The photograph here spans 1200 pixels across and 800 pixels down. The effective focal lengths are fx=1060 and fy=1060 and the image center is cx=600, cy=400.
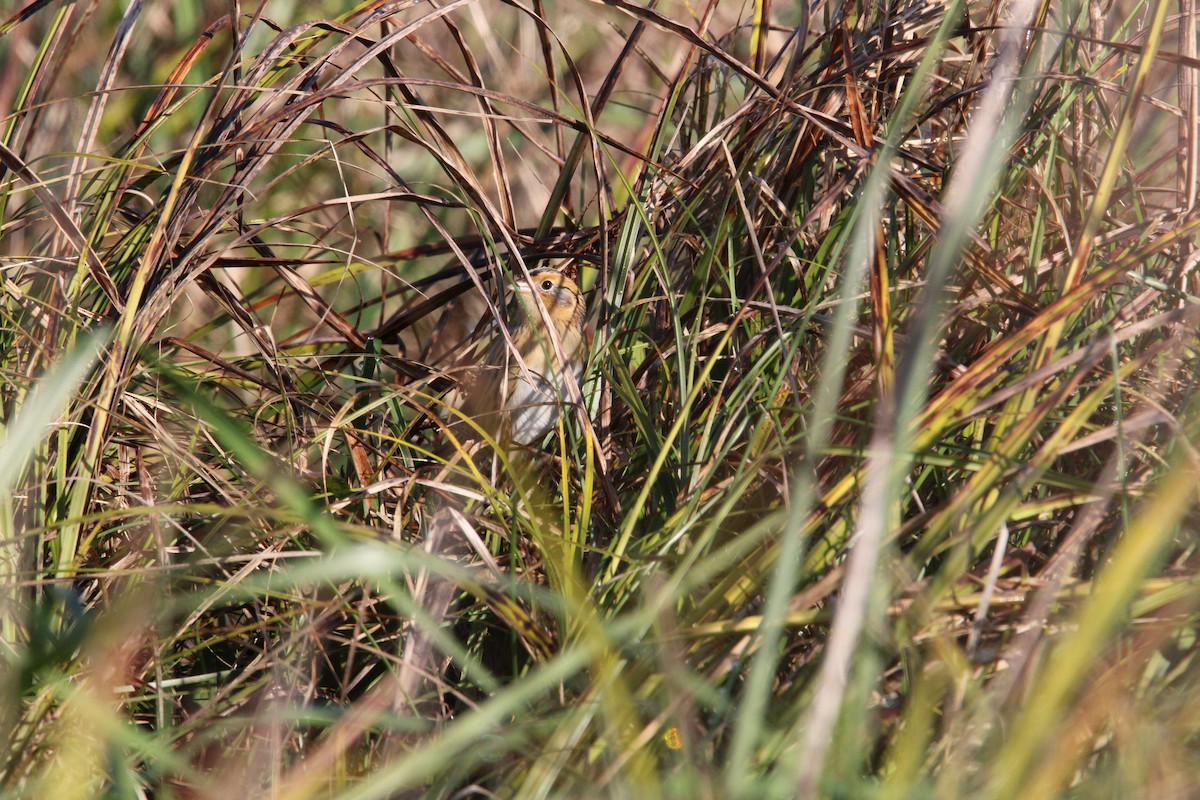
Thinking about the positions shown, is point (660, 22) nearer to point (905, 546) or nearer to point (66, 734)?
point (905, 546)

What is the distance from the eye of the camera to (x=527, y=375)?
2088 mm

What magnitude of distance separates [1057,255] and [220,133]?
5.30ft

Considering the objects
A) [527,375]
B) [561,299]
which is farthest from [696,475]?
[561,299]

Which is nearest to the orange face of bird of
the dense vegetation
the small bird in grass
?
the small bird in grass

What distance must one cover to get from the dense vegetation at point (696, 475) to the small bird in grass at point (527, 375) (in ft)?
0.28

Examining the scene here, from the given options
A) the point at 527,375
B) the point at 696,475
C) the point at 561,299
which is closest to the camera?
the point at 696,475

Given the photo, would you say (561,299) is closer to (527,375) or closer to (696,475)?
(527,375)

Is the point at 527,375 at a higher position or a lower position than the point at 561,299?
higher

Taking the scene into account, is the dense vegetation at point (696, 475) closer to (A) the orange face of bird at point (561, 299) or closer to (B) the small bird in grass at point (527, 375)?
(B) the small bird in grass at point (527, 375)

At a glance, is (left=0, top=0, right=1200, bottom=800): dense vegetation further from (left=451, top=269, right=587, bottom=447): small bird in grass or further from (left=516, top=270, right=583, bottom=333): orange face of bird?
(left=516, top=270, right=583, bottom=333): orange face of bird

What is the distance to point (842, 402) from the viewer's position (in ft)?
6.24

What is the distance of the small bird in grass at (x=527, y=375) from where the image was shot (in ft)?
6.79

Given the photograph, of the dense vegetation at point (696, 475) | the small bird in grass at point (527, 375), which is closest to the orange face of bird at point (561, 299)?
the small bird in grass at point (527, 375)

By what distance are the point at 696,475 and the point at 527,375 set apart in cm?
46
